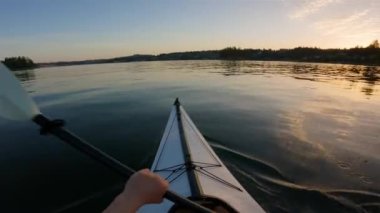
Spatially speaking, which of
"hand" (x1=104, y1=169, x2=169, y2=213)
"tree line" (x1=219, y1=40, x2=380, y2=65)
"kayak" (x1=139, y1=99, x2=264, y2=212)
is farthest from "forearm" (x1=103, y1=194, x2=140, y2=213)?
"tree line" (x1=219, y1=40, x2=380, y2=65)

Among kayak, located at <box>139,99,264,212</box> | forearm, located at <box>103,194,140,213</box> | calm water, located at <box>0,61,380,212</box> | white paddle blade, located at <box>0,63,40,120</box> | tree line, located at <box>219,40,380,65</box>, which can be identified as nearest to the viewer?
forearm, located at <box>103,194,140,213</box>

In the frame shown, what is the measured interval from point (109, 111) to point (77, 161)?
794 centimetres

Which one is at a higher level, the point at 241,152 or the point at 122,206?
the point at 122,206

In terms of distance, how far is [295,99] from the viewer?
20.7 meters

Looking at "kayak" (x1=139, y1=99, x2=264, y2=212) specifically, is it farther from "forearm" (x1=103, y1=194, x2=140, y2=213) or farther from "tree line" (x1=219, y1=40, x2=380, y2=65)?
"tree line" (x1=219, y1=40, x2=380, y2=65)

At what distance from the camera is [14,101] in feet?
6.19

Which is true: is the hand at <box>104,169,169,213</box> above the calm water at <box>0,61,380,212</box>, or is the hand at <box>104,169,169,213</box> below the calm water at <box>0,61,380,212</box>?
above

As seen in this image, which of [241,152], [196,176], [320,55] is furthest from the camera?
[320,55]

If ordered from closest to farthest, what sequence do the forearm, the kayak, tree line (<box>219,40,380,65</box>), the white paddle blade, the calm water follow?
the forearm
the white paddle blade
the kayak
the calm water
tree line (<box>219,40,380,65</box>)

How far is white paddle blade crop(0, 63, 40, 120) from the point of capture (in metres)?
1.85

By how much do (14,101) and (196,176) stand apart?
3.97 meters

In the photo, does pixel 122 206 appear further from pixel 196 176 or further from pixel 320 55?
pixel 320 55

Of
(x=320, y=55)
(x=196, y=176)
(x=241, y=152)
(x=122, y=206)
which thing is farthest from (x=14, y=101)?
(x=320, y=55)

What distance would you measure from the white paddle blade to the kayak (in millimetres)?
2587
